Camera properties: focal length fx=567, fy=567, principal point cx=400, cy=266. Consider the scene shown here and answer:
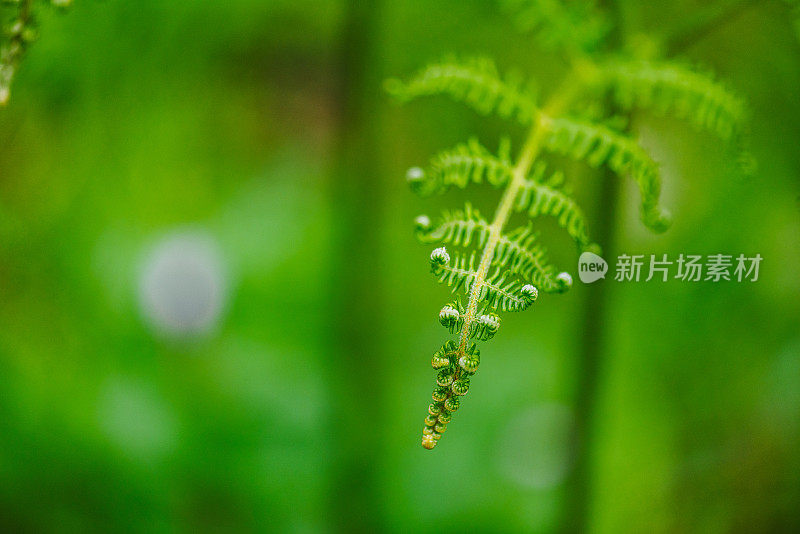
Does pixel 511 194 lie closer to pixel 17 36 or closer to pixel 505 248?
pixel 505 248

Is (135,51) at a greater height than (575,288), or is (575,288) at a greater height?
(135,51)

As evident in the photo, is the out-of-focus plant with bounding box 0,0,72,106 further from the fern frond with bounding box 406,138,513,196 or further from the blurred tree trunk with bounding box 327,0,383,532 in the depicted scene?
the blurred tree trunk with bounding box 327,0,383,532

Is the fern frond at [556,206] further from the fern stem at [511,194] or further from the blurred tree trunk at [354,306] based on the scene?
the blurred tree trunk at [354,306]

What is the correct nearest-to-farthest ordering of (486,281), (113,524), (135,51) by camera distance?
(486,281) → (135,51) → (113,524)

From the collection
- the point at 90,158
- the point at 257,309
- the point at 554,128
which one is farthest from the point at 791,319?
the point at 90,158

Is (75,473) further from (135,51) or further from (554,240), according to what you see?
(554,240)

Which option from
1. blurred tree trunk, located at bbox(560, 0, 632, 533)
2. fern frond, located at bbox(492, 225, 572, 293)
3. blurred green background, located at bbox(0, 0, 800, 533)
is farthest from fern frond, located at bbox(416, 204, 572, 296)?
blurred green background, located at bbox(0, 0, 800, 533)

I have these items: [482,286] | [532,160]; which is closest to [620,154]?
[532,160]
